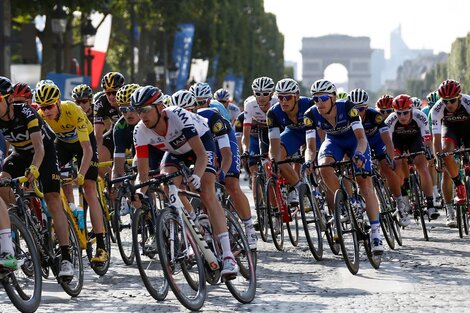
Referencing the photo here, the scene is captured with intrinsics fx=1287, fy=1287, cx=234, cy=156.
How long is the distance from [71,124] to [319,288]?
8.91ft

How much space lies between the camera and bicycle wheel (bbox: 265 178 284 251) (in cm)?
1357

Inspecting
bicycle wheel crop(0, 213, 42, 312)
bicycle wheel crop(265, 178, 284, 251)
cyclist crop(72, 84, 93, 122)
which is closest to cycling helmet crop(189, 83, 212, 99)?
cyclist crop(72, 84, 93, 122)

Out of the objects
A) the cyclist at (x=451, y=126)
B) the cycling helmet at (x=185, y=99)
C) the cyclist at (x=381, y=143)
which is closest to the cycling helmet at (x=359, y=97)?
the cyclist at (x=381, y=143)

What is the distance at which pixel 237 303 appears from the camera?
30.8 ft

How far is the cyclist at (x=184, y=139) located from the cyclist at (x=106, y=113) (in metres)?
3.23

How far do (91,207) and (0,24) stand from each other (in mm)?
12830

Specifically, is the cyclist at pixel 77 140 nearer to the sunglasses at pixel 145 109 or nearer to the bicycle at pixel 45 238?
the bicycle at pixel 45 238

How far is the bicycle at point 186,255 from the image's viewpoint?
881cm

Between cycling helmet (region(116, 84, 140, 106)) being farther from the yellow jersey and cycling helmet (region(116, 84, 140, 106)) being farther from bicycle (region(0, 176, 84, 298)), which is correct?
bicycle (region(0, 176, 84, 298))

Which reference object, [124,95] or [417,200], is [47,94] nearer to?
[124,95]

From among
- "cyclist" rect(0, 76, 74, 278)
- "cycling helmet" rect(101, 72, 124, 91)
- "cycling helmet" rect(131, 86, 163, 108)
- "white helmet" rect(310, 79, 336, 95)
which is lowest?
"cyclist" rect(0, 76, 74, 278)

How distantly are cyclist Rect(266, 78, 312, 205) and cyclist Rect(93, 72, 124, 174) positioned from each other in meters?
1.67

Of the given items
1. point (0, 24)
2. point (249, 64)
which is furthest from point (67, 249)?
point (249, 64)

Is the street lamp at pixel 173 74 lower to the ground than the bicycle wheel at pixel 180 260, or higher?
higher
